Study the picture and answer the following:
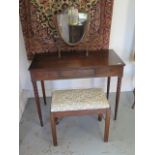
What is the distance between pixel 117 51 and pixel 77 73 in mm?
786

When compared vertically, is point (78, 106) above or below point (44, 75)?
below

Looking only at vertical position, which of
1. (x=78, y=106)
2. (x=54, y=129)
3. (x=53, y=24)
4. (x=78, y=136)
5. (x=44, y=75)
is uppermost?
(x=53, y=24)

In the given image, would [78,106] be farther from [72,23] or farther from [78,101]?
[72,23]

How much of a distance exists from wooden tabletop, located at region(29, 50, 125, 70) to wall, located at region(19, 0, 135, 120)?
0.26 meters

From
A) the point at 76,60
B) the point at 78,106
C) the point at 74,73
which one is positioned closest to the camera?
the point at 78,106

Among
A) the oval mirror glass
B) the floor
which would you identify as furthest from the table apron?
the floor

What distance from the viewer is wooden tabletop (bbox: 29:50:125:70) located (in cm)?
162

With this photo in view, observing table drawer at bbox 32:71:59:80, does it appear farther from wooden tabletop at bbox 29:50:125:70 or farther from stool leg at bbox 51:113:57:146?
stool leg at bbox 51:113:57:146

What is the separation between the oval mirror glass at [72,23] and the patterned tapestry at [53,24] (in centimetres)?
6

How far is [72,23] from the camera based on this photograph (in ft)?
5.83

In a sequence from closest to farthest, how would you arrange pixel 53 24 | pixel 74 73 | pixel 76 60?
pixel 74 73 → pixel 76 60 → pixel 53 24

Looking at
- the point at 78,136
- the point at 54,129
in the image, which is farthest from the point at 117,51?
the point at 54,129

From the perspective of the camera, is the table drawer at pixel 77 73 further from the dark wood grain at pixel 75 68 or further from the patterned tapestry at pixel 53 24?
the patterned tapestry at pixel 53 24
